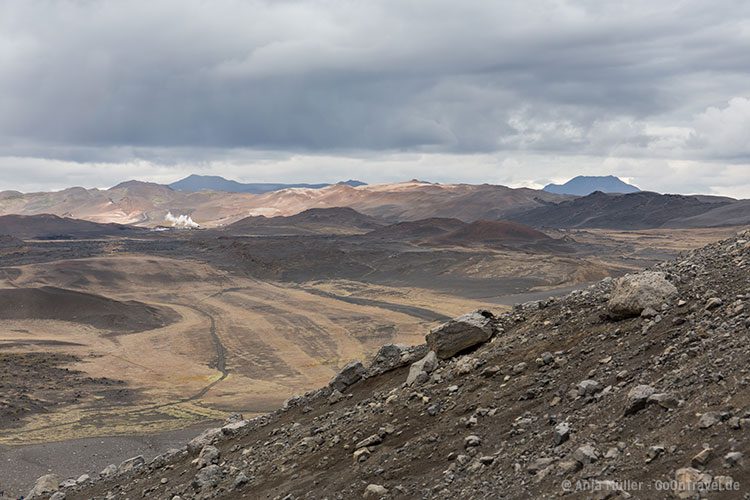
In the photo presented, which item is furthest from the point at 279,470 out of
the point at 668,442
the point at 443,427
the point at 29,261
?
the point at 29,261

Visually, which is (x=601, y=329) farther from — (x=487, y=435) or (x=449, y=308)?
(x=449, y=308)

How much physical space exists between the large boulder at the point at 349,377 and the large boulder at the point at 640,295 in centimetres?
521

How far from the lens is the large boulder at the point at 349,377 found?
13.9m

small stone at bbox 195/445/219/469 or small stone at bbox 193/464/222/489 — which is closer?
small stone at bbox 193/464/222/489

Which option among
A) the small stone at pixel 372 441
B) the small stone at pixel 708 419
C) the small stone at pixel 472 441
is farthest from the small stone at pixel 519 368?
the small stone at pixel 708 419

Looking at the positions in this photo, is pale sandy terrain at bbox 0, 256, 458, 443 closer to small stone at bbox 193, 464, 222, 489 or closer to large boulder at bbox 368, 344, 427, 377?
large boulder at bbox 368, 344, 427, 377

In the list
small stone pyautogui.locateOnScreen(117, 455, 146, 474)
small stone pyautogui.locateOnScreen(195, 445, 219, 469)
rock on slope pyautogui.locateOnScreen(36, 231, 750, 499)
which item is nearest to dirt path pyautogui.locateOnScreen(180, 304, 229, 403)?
small stone pyautogui.locateOnScreen(117, 455, 146, 474)

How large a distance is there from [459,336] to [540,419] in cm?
392

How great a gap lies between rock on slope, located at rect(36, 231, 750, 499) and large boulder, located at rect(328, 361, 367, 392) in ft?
0.14

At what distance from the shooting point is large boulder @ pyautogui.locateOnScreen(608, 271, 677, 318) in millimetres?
10469

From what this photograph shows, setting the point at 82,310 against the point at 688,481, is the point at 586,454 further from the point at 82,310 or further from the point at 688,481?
the point at 82,310

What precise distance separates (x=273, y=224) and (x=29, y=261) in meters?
87.0

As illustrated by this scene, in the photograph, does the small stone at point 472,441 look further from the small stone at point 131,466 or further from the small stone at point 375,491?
the small stone at point 131,466

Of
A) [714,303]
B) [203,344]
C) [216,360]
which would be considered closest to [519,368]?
[714,303]
